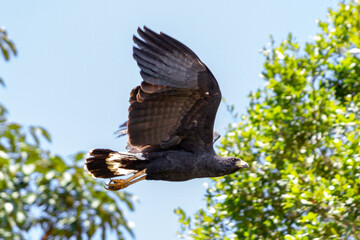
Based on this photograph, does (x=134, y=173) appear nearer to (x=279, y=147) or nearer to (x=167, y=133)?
(x=167, y=133)

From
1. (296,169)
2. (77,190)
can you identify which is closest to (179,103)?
(77,190)

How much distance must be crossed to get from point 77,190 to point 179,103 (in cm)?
120

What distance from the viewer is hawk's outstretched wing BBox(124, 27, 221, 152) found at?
5.73 metres

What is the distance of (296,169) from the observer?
287 inches

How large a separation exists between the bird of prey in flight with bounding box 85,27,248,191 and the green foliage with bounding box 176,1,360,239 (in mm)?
1258

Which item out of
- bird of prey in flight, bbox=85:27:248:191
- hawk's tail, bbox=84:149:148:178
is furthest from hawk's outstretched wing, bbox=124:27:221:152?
hawk's tail, bbox=84:149:148:178

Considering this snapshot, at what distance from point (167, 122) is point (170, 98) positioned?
26 centimetres

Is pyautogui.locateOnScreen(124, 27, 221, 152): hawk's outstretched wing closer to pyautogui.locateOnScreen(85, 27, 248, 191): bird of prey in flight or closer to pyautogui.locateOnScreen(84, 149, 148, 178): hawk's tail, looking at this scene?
pyautogui.locateOnScreen(85, 27, 248, 191): bird of prey in flight

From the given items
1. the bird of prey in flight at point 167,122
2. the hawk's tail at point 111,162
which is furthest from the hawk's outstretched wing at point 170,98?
the hawk's tail at point 111,162

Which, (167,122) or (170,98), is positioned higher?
(170,98)

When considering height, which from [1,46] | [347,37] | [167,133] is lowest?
[167,133]

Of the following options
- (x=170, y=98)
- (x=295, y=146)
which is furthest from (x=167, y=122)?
(x=295, y=146)

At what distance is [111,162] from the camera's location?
20.3 ft

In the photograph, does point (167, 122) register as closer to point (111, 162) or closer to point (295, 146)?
point (111, 162)
